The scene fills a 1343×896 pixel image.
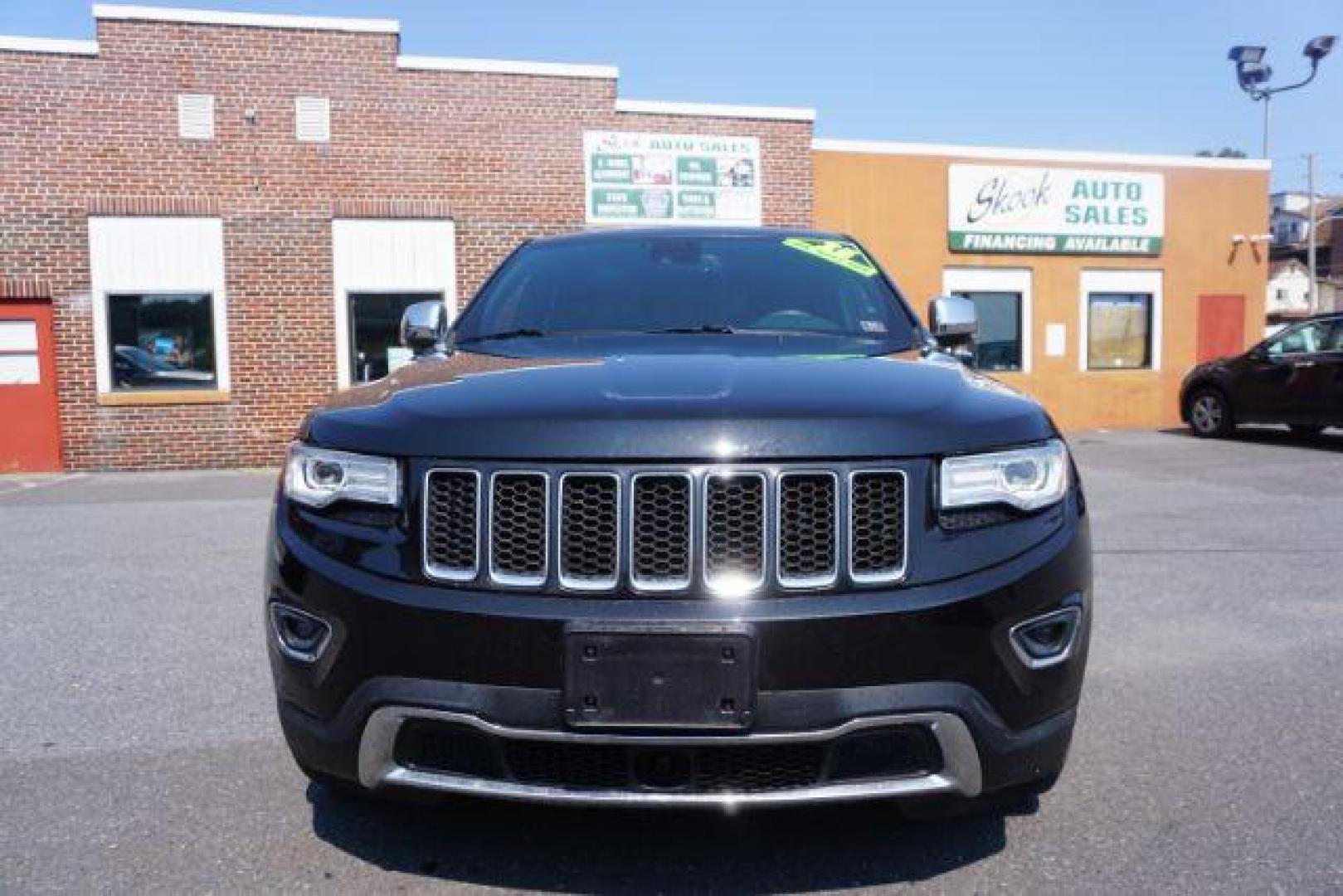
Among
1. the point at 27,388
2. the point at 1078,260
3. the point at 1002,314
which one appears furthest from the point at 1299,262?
the point at 27,388

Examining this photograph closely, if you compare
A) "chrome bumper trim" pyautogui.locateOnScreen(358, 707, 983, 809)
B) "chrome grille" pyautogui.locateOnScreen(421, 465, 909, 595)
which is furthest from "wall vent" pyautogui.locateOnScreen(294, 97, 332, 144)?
"chrome bumper trim" pyautogui.locateOnScreen(358, 707, 983, 809)

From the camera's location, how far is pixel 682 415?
213 centimetres

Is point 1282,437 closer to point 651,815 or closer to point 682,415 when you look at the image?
point 651,815

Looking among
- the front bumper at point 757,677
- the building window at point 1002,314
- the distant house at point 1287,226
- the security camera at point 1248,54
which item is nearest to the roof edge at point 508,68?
the building window at point 1002,314

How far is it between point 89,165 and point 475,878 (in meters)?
12.5

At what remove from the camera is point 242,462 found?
12875 mm

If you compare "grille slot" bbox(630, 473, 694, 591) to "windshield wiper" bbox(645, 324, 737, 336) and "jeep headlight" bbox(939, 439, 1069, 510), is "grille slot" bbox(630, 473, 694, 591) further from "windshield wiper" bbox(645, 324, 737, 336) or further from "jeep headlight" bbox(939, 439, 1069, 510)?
"windshield wiper" bbox(645, 324, 737, 336)

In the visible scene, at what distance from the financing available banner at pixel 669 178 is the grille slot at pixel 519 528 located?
1204 cm

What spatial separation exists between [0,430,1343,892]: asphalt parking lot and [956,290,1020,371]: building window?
10765mm

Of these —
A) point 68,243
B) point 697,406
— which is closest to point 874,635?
point 697,406

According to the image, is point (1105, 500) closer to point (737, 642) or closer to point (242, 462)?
point (737, 642)

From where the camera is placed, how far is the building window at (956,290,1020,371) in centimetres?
1620

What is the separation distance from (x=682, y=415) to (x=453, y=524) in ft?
1.72

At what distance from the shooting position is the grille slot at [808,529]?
81.8 inches
